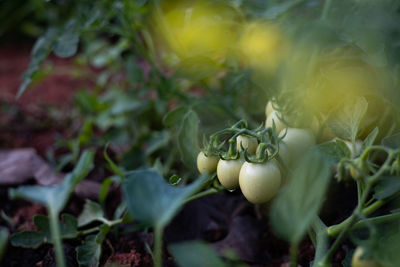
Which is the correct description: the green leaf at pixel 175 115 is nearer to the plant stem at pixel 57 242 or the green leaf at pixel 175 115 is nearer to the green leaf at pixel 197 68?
the green leaf at pixel 197 68

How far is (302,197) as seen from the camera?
19.0 inches

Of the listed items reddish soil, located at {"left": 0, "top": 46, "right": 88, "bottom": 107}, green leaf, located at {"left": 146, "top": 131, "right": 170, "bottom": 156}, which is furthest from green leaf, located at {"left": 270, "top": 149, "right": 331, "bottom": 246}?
reddish soil, located at {"left": 0, "top": 46, "right": 88, "bottom": 107}

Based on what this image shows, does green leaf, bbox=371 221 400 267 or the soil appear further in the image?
the soil

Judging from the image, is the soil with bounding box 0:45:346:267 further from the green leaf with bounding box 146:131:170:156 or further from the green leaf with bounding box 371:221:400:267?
the green leaf with bounding box 371:221:400:267

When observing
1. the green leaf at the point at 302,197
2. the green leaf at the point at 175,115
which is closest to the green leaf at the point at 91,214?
the green leaf at the point at 175,115

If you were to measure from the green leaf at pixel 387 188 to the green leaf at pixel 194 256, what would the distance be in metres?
0.29

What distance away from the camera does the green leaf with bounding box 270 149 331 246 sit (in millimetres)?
469

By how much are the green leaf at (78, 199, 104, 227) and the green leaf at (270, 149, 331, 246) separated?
51 cm

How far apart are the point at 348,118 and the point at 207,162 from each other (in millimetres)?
277

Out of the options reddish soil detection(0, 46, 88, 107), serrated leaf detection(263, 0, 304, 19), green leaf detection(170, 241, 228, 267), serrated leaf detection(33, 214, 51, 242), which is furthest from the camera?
reddish soil detection(0, 46, 88, 107)

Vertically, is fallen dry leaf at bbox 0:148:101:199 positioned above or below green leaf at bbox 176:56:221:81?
below

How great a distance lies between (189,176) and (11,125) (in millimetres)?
939

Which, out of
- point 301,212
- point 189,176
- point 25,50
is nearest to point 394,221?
point 301,212

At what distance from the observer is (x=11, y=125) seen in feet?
5.17
